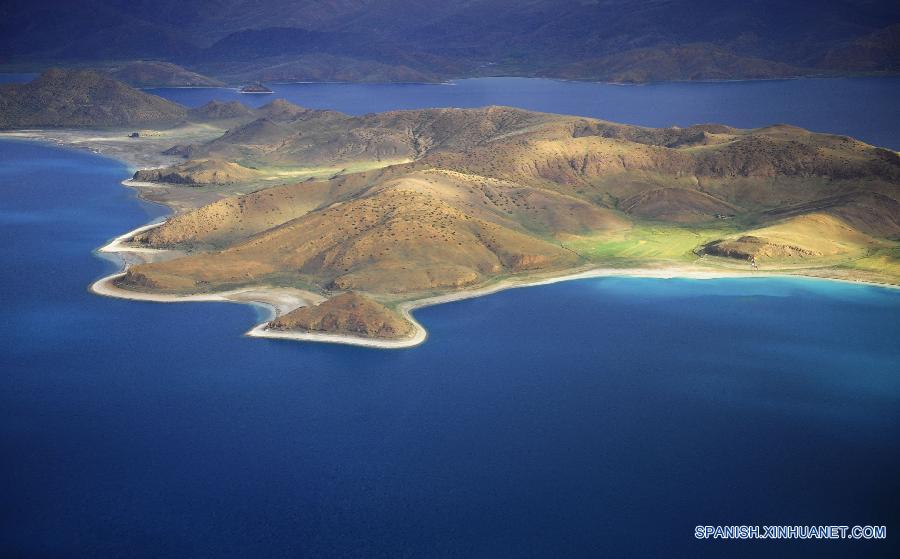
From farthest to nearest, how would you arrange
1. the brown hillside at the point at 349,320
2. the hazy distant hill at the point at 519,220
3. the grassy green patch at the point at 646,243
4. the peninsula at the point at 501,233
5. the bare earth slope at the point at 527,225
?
the grassy green patch at the point at 646,243 < the hazy distant hill at the point at 519,220 < the bare earth slope at the point at 527,225 < the peninsula at the point at 501,233 < the brown hillside at the point at 349,320

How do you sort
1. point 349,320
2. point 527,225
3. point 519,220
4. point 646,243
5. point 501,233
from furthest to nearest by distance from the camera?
point 519,220 < point 527,225 < point 646,243 < point 501,233 < point 349,320

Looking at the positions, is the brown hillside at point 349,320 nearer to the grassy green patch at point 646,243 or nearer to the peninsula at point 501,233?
the peninsula at point 501,233

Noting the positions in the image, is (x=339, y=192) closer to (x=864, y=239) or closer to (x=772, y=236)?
(x=772, y=236)

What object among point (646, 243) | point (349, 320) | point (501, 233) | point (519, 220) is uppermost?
point (519, 220)

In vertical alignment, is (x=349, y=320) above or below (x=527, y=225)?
below

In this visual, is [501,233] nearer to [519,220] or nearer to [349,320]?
[519,220]

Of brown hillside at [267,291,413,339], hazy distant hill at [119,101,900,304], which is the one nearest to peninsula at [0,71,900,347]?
brown hillside at [267,291,413,339]

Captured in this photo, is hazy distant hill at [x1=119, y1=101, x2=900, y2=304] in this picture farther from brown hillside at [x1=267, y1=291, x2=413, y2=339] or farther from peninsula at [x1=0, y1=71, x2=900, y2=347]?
brown hillside at [x1=267, y1=291, x2=413, y2=339]

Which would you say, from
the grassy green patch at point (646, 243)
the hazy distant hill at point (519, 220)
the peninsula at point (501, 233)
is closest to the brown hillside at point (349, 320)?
the peninsula at point (501, 233)

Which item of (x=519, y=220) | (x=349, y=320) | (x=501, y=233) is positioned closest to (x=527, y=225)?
(x=519, y=220)

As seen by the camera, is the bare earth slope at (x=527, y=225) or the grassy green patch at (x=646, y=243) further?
the grassy green patch at (x=646, y=243)

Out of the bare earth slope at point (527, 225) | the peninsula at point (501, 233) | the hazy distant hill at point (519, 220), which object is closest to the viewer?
the peninsula at point (501, 233)
